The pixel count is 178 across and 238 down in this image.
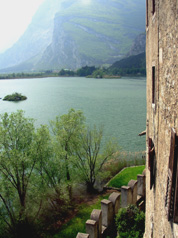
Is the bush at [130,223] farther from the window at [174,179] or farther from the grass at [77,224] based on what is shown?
the window at [174,179]

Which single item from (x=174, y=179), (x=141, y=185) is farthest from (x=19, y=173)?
(x=174, y=179)

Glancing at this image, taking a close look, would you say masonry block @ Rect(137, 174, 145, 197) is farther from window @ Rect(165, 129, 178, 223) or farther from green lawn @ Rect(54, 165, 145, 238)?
window @ Rect(165, 129, 178, 223)

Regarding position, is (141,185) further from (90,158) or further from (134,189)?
(90,158)

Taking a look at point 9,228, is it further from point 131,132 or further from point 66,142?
point 131,132

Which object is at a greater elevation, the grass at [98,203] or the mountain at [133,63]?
the mountain at [133,63]

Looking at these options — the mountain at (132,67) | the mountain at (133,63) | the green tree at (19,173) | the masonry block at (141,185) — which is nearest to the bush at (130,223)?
the masonry block at (141,185)

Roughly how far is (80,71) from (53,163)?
141 meters

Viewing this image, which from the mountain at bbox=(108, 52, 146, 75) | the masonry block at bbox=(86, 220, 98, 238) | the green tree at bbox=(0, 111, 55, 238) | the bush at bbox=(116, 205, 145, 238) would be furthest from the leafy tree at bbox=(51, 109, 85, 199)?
the mountain at bbox=(108, 52, 146, 75)

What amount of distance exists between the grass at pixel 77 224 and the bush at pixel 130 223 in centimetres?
443

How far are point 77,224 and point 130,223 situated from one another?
5651 millimetres

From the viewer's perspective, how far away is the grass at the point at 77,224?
598 inches

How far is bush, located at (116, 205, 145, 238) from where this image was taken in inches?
436

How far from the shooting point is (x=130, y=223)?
11.6 meters

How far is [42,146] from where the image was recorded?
52.3ft
